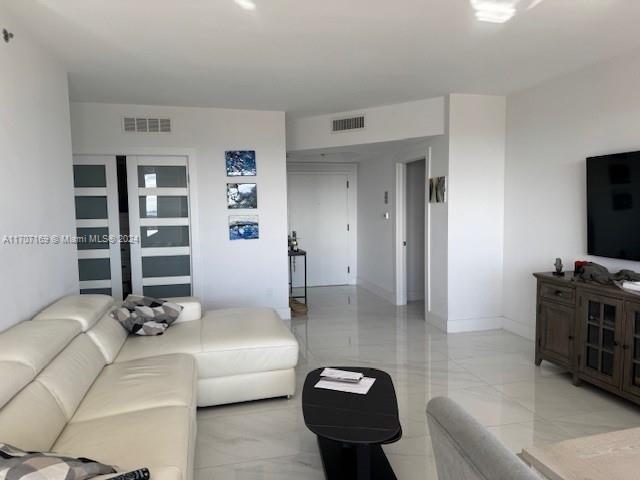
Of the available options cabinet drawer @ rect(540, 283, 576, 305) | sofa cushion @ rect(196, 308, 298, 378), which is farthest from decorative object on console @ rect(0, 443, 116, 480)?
cabinet drawer @ rect(540, 283, 576, 305)

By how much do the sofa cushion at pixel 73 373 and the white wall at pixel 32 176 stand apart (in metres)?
0.44

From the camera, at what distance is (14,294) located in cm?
255

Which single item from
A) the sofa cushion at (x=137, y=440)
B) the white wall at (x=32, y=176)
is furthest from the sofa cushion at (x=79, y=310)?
the sofa cushion at (x=137, y=440)

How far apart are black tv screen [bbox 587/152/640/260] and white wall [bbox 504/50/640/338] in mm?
139

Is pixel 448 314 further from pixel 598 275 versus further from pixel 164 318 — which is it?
pixel 164 318

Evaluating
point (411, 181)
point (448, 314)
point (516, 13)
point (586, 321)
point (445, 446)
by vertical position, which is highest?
point (516, 13)

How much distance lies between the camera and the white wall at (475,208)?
184 inches

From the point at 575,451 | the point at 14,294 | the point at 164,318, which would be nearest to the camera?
the point at 575,451

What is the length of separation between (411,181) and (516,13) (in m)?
3.73

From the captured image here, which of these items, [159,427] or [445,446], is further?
[159,427]

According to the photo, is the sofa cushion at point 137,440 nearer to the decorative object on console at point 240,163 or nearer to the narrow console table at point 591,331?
the narrow console table at point 591,331

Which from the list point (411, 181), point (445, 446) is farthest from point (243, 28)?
point (411, 181)

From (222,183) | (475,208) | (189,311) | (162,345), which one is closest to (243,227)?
(222,183)

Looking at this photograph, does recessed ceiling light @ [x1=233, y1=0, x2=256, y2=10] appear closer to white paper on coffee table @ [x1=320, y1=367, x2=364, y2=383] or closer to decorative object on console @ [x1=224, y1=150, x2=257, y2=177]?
white paper on coffee table @ [x1=320, y1=367, x2=364, y2=383]
